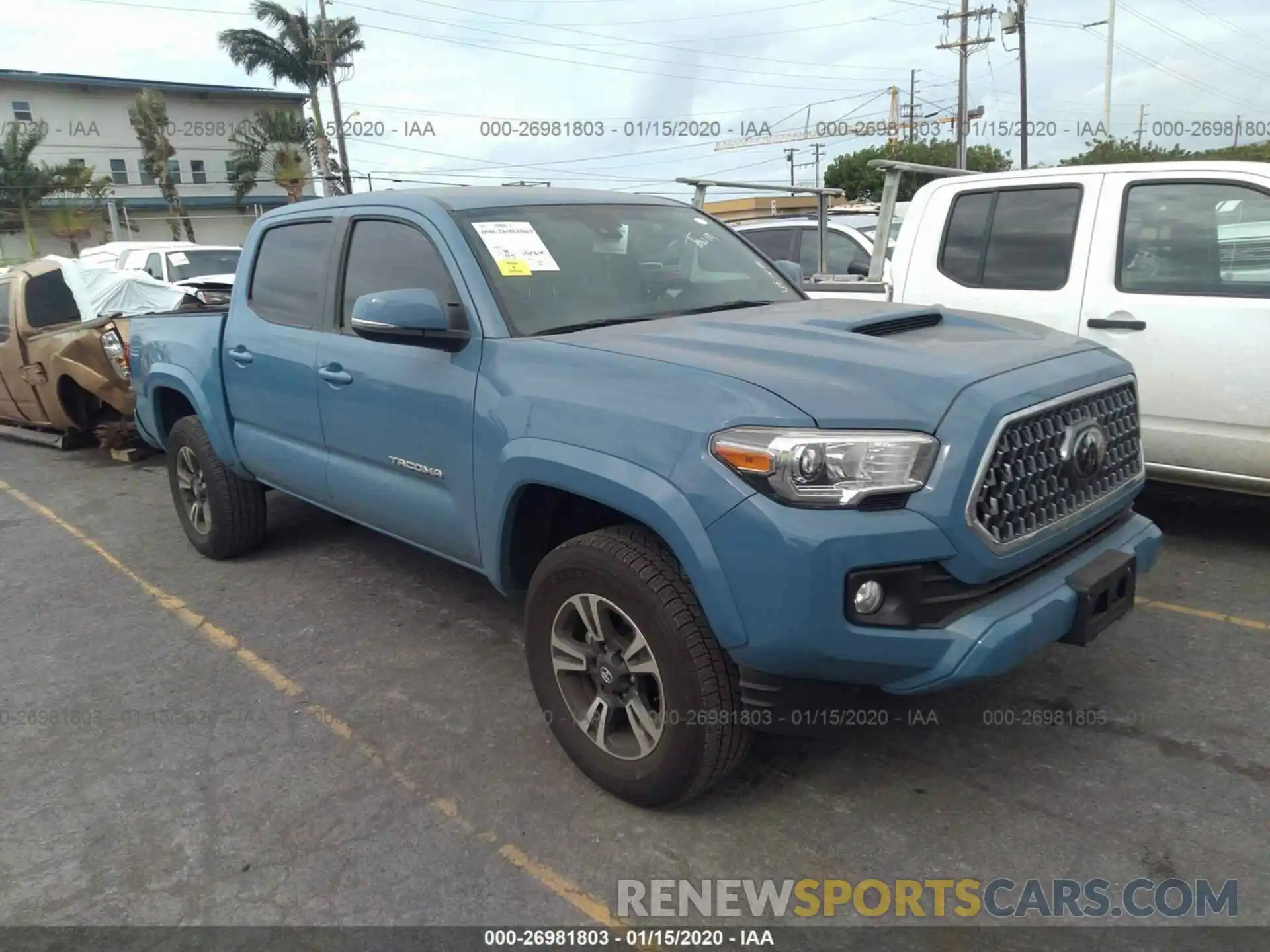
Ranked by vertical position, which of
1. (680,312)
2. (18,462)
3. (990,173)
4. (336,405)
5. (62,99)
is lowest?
(18,462)

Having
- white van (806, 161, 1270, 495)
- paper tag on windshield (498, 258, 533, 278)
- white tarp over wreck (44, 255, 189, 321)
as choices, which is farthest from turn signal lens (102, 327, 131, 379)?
white van (806, 161, 1270, 495)

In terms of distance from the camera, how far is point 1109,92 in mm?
39281

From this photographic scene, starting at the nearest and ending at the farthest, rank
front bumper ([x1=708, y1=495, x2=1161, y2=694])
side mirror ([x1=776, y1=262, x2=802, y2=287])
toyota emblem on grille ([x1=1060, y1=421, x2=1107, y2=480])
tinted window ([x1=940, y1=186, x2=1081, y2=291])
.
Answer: front bumper ([x1=708, y1=495, x2=1161, y2=694]) → toyota emblem on grille ([x1=1060, y1=421, x2=1107, y2=480]) → side mirror ([x1=776, y1=262, x2=802, y2=287]) → tinted window ([x1=940, y1=186, x2=1081, y2=291])

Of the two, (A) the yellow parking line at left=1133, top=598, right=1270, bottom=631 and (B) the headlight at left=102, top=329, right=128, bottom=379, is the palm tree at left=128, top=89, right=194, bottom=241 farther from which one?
(A) the yellow parking line at left=1133, top=598, right=1270, bottom=631

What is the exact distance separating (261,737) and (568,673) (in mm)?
1288

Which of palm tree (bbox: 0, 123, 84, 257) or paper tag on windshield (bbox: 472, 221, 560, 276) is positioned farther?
palm tree (bbox: 0, 123, 84, 257)

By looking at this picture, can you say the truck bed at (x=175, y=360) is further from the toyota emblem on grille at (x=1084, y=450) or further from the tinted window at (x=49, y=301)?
the toyota emblem on grille at (x=1084, y=450)

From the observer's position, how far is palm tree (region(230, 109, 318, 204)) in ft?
134

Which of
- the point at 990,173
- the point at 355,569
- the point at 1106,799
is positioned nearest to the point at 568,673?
the point at 1106,799

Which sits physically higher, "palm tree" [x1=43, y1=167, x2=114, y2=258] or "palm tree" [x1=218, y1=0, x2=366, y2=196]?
"palm tree" [x1=218, y1=0, x2=366, y2=196]

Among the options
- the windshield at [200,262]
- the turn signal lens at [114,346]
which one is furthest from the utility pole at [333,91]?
the turn signal lens at [114,346]

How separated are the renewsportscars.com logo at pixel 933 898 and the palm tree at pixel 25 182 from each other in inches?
1810

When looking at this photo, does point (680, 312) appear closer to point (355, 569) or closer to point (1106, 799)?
point (1106, 799)

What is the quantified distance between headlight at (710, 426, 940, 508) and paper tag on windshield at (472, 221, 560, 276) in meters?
1.40
